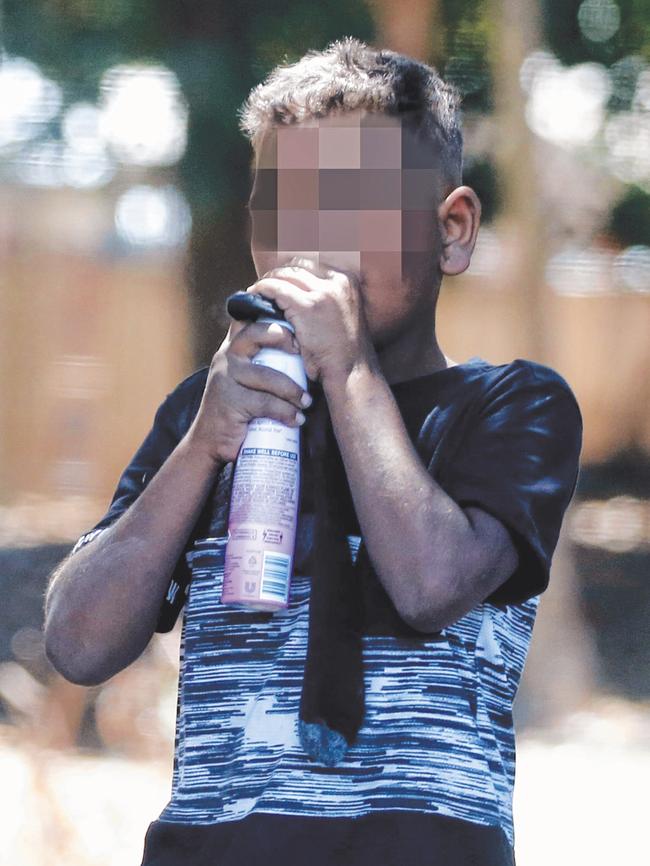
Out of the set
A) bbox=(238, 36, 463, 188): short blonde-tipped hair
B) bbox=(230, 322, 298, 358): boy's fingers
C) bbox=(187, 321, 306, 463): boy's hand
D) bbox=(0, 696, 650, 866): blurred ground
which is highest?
bbox=(238, 36, 463, 188): short blonde-tipped hair

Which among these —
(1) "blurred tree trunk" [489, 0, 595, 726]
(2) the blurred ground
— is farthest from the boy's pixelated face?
(1) "blurred tree trunk" [489, 0, 595, 726]

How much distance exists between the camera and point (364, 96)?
1468 millimetres

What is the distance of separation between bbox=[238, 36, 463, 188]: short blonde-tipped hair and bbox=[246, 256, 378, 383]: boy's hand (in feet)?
0.68

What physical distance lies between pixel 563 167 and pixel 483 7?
23.8 inches

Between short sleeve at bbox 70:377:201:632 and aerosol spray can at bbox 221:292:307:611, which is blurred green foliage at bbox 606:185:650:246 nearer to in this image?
short sleeve at bbox 70:377:201:632

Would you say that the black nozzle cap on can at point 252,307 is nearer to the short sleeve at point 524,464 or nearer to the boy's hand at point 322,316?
the boy's hand at point 322,316

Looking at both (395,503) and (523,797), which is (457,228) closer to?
(395,503)

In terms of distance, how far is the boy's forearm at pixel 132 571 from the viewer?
1.40 m

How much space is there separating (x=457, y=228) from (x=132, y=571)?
0.54 m

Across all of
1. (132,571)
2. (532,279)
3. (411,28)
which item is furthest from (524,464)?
(532,279)

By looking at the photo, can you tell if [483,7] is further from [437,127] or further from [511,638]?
[511,638]

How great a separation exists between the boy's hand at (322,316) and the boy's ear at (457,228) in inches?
7.1

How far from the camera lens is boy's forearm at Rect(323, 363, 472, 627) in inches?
50.1

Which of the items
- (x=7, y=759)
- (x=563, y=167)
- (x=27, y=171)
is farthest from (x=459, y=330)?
(x=7, y=759)
